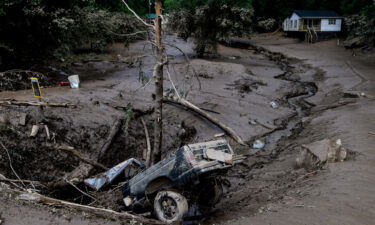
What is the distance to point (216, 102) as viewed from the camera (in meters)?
14.2

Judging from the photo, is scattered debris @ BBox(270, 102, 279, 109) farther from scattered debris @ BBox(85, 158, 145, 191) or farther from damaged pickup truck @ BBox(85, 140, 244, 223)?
damaged pickup truck @ BBox(85, 140, 244, 223)

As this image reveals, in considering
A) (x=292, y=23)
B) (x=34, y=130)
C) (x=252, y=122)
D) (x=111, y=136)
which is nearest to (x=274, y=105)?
(x=252, y=122)

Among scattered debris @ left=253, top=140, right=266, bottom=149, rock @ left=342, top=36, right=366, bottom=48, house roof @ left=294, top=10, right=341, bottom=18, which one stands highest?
house roof @ left=294, top=10, right=341, bottom=18

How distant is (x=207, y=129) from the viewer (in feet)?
38.8

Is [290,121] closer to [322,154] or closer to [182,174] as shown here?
[322,154]

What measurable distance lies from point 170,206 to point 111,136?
14.6 ft

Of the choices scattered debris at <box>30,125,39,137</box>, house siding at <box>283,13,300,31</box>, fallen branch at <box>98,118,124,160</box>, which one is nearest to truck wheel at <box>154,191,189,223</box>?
fallen branch at <box>98,118,124,160</box>

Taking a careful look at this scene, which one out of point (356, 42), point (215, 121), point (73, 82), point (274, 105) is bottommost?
point (274, 105)

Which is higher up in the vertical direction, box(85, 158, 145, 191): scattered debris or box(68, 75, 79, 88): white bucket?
box(68, 75, 79, 88): white bucket

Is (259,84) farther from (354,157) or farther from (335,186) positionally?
(335,186)

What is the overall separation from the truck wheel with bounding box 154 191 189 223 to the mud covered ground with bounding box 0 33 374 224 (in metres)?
0.86

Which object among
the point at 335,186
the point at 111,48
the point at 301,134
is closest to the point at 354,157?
the point at 335,186

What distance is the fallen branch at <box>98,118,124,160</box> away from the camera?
31.0 feet

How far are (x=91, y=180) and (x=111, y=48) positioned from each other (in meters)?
19.3
